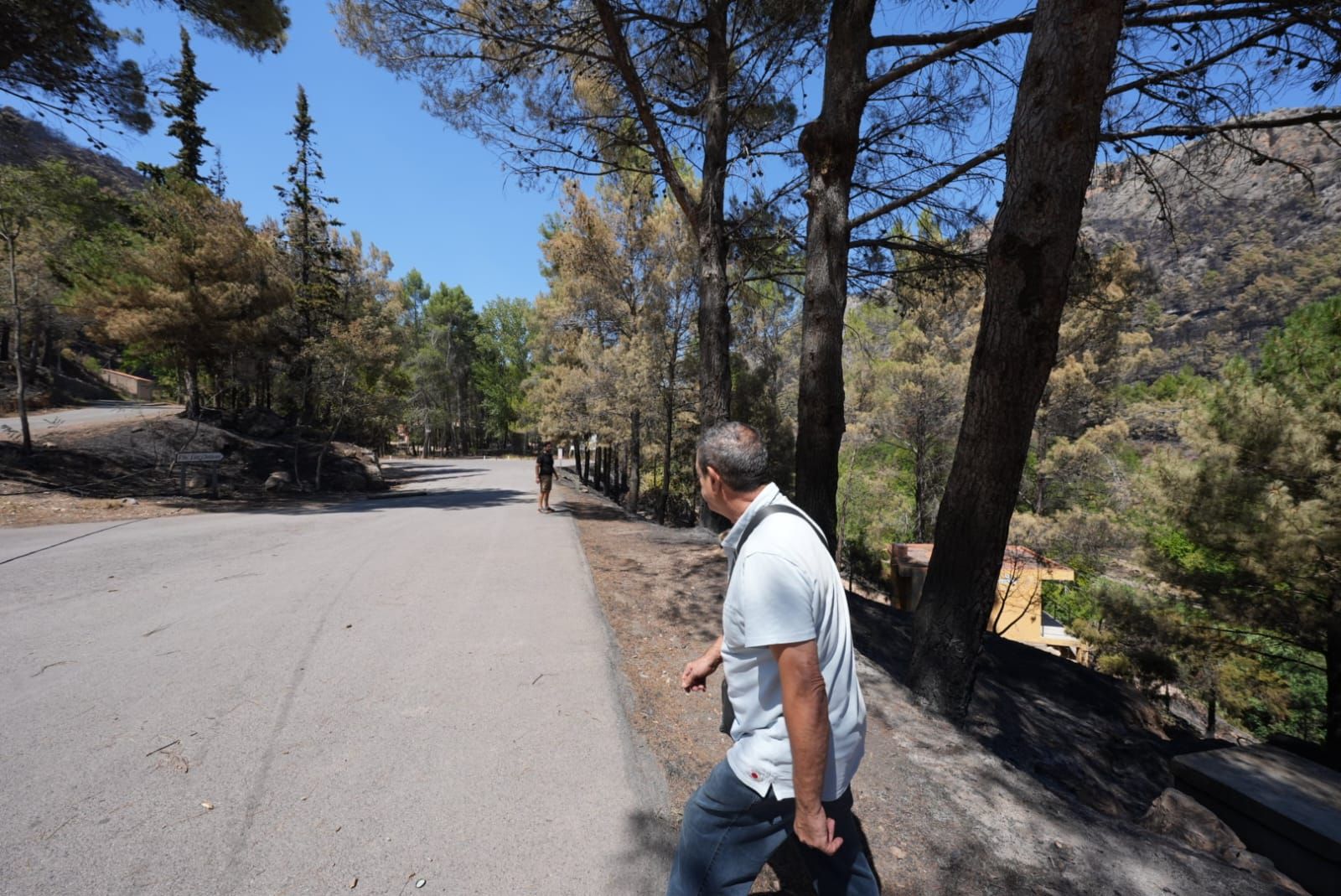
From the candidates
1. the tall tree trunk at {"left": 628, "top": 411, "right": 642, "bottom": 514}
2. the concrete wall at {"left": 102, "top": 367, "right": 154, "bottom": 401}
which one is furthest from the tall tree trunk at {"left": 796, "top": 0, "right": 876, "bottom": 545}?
the concrete wall at {"left": 102, "top": 367, "right": 154, "bottom": 401}

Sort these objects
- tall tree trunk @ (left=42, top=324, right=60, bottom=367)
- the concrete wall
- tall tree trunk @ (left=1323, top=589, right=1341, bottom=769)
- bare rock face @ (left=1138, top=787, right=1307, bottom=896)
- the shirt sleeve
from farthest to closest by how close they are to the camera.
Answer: the concrete wall
tall tree trunk @ (left=42, top=324, right=60, bottom=367)
tall tree trunk @ (left=1323, top=589, right=1341, bottom=769)
bare rock face @ (left=1138, top=787, right=1307, bottom=896)
the shirt sleeve

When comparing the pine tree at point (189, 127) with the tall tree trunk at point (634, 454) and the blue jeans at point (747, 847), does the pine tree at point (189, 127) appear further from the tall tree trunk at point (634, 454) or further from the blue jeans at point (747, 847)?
the blue jeans at point (747, 847)

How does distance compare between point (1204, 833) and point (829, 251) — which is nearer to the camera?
point (1204, 833)

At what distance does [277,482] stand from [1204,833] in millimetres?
18722

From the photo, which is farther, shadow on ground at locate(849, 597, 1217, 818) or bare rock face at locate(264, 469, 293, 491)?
bare rock face at locate(264, 469, 293, 491)

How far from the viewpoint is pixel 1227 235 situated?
74875 mm

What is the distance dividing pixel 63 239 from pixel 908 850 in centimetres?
2589

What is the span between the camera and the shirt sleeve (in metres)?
1.46

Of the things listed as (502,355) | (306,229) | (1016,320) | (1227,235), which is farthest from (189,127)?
(1227,235)

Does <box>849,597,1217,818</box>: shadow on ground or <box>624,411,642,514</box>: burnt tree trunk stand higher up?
<box>624,411,642,514</box>: burnt tree trunk

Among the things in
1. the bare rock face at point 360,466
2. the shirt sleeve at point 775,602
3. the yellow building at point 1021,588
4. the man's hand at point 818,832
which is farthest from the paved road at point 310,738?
the bare rock face at point 360,466

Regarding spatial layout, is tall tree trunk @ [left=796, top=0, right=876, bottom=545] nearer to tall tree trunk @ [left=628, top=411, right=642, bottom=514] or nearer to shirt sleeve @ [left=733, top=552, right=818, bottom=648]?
shirt sleeve @ [left=733, top=552, right=818, bottom=648]

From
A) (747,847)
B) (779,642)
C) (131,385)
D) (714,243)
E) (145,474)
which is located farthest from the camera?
(131,385)

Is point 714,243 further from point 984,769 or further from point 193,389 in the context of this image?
point 193,389
